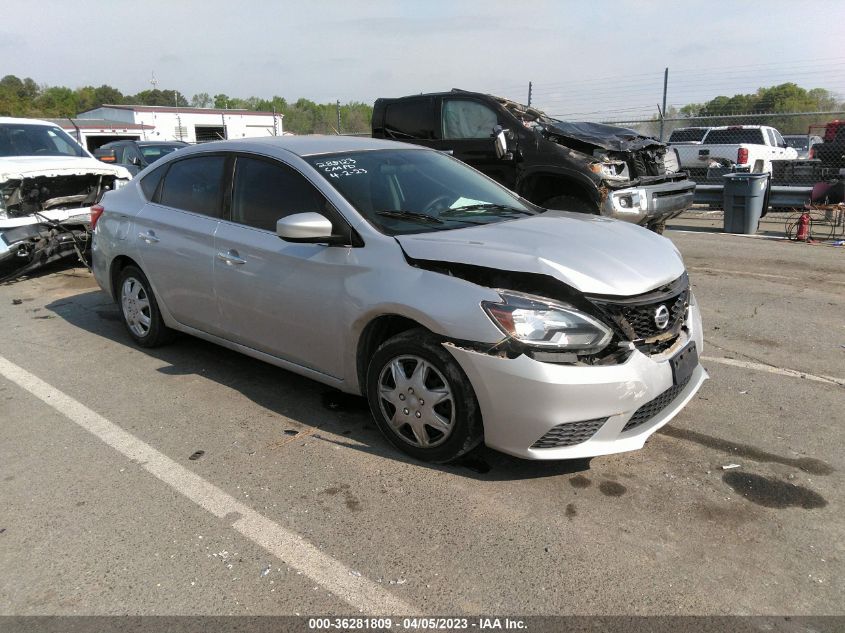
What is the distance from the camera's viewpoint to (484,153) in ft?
29.0

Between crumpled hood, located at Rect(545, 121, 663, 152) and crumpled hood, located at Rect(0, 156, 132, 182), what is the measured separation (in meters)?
5.77

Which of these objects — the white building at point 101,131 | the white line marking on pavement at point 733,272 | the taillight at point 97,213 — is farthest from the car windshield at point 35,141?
the white building at point 101,131

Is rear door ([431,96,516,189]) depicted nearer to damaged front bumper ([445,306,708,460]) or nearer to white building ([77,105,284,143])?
damaged front bumper ([445,306,708,460])

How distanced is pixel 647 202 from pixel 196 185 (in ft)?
17.6

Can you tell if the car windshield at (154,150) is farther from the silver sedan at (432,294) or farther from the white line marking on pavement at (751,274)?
the white line marking on pavement at (751,274)

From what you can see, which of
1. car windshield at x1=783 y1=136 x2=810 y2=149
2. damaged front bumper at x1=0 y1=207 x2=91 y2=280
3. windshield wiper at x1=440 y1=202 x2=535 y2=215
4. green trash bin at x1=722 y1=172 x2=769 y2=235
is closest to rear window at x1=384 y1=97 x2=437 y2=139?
damaged front bumper at x1=0 y1=207 x2=91 y2=280

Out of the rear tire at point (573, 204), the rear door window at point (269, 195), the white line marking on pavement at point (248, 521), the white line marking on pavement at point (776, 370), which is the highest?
the rear door window at point (269, 195)

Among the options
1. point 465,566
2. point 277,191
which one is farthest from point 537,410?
point 277,191

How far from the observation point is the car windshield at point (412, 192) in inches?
152

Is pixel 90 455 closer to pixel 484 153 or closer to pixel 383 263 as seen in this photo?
pixel 383 263

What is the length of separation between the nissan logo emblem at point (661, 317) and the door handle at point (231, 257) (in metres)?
2.50

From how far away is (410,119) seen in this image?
31.7ft

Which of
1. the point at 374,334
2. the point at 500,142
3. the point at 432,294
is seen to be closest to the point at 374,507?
the point at 374,334

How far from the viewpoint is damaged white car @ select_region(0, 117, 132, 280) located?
788 cm
